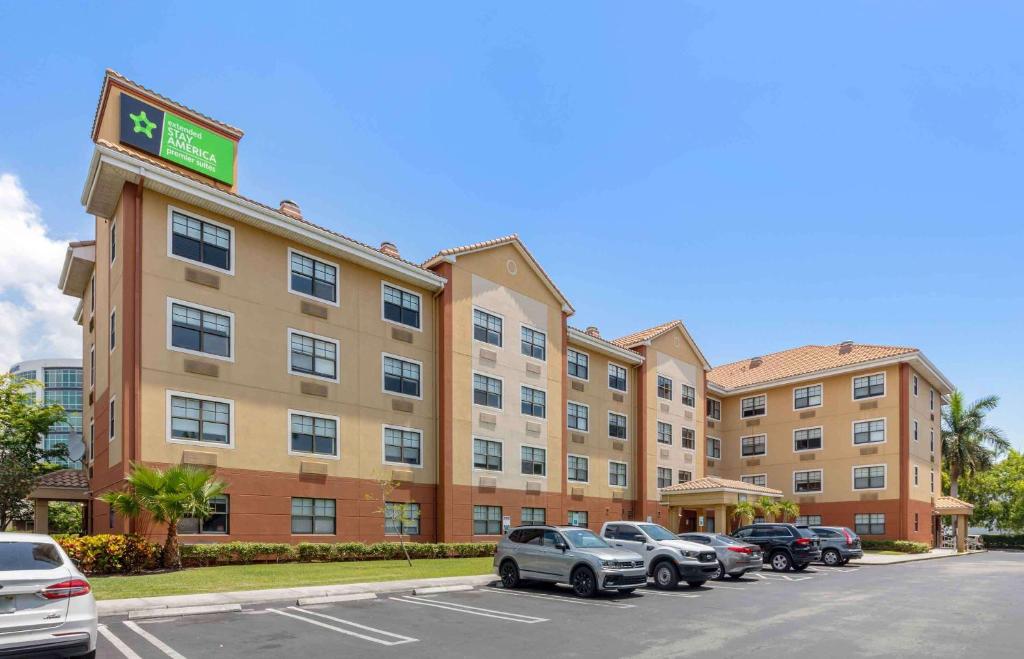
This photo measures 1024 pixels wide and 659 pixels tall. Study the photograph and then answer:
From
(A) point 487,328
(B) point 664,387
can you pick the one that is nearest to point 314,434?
(A) point 487,328

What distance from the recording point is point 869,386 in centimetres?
4531

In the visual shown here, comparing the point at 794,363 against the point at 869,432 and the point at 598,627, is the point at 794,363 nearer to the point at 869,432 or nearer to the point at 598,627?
the point at 869,432

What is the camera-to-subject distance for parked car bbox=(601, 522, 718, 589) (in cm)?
1933

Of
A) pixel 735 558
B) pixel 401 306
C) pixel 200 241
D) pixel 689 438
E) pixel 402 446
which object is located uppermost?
pixel 200 241

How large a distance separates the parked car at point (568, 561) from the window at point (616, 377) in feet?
72.6

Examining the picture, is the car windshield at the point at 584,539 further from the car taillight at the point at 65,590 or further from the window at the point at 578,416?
the window at the point at 578,416

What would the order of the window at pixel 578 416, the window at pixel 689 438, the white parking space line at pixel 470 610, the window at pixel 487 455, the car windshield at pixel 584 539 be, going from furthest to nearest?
the window at pixel 689 438, the window at pixel 578 416, the window at pixel 487 455, the car windshield at pixel 584 539, the white parking space line at pixel 470 610

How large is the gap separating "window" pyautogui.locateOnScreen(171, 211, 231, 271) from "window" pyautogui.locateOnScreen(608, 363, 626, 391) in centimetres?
2235

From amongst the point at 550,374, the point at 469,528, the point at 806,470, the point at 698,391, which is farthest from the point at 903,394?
the point at 469,528

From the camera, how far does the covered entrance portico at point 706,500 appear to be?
38781 millimetres

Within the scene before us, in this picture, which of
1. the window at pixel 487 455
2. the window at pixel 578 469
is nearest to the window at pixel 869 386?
the window at pixel 578 469

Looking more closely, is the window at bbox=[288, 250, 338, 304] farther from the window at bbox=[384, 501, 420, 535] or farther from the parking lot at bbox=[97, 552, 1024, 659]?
the parking lot at bbox=[97, 552, 1024, 659]

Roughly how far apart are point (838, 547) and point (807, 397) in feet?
61.9

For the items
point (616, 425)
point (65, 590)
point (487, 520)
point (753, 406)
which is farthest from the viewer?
point (753, 406)
